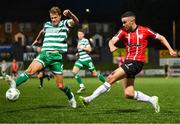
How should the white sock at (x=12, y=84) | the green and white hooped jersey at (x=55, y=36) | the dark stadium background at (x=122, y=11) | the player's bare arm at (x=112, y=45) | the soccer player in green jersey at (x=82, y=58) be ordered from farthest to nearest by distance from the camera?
the dark stadium background at (x=122, y=11)
the soccer player in green jersey at (x=82, y=58)
the green and white hooped jersey at (x=55, y=36)
the white sock at (x=12, y=84)
the player's bare arm at (x=112, y=45)

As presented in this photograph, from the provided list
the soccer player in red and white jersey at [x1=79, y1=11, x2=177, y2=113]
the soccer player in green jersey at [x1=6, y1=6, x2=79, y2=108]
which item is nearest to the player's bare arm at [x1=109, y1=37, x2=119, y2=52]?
the soccer player in red and white jersey at [x1=79, y1=11, x2=177, y2=113]

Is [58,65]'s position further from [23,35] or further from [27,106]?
[23,35]

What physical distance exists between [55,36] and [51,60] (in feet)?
1.91

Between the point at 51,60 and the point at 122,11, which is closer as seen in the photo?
the point at 51,60

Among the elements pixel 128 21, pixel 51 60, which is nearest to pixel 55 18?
pixel 51 60

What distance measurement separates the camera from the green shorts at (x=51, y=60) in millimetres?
12477

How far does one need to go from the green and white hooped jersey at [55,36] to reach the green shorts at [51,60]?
5.1 inches

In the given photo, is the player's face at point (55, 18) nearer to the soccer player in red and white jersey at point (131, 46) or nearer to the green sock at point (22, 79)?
the green sock at point (22, 79)

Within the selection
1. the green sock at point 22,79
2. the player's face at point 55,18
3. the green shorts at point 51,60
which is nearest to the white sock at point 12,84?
the green sock at point 22,79

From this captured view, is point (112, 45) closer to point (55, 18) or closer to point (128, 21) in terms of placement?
point (128, 21)

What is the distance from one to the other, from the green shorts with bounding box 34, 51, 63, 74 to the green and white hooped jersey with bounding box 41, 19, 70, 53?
130mm

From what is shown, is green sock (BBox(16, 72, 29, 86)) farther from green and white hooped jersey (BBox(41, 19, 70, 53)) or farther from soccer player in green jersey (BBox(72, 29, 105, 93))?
soccer player in green jersey (BBox(72, 29, 105, 93))

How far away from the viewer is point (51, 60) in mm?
12562

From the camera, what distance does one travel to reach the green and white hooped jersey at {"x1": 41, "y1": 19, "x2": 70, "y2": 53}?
12.5 meters
